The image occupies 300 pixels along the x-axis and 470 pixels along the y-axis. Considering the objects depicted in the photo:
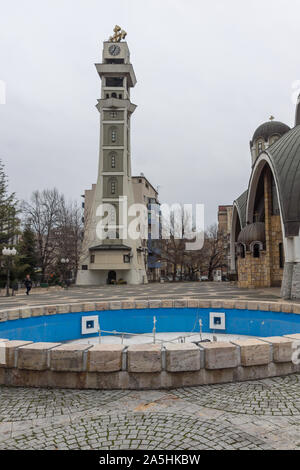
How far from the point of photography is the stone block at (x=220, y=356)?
5.28m

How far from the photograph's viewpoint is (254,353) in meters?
5.48

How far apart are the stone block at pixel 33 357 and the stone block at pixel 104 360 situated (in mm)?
747

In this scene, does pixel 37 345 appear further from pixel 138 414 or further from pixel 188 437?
pixel 188 437

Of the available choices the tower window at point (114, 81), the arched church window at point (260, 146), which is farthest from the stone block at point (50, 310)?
the tower window at point (114, 81)

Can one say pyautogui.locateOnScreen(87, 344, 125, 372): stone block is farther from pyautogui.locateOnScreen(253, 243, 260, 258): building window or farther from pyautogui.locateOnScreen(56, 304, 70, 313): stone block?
pyautogui.locateOnScreen(253, 243, 260, 258): building window

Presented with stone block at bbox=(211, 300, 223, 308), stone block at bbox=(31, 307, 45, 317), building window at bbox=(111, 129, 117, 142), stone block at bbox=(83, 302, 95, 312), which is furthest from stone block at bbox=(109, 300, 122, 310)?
building window at bbox=(111, 129, 117, 142)

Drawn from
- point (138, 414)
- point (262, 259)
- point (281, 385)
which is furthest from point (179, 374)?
point (262, 259)

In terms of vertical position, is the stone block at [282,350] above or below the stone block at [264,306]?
above

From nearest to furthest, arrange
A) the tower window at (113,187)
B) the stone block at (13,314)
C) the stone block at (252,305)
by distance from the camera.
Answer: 1. the stone block at (13,314)
2. the stone block at (252,305)
3. the tower window at (113,187)

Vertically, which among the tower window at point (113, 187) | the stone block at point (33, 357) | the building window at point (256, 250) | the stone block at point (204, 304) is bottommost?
the stone block at point (204, 304)

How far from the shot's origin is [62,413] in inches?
166

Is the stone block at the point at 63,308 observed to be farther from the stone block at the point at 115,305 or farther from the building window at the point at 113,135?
the building window at the point at 113,135

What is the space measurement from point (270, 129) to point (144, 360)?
42.4 meters

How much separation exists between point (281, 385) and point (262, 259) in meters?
24.7
